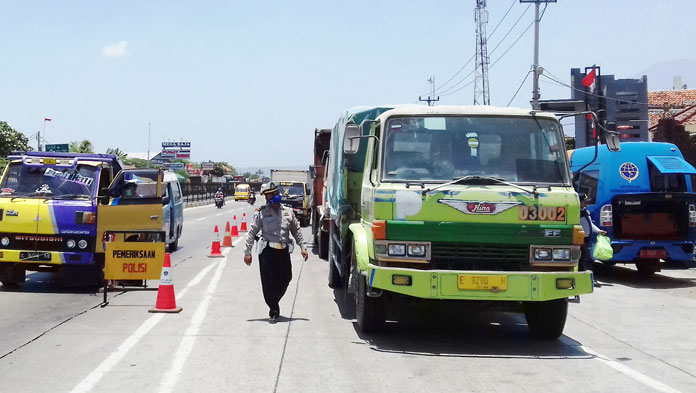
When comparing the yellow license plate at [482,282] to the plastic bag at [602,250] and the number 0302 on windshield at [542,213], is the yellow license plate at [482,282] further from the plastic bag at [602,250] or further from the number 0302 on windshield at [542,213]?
the plastic bag at [602,250]

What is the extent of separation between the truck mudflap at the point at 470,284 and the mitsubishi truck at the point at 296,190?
69.2ft

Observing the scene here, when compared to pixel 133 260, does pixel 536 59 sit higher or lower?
higher

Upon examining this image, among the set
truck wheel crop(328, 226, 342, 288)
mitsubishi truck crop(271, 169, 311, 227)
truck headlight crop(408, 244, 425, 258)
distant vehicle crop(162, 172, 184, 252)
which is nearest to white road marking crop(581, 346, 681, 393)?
truck headlight crop(408, 244, 425, 258)

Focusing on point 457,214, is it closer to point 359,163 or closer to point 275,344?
point 275,344

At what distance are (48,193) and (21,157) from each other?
91 centimetres

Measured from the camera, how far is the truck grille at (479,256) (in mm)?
7934

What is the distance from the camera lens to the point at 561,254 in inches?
313

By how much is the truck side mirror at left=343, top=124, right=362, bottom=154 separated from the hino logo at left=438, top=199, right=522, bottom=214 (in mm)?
1186

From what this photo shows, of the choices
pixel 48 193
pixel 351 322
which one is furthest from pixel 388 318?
pixel 48 193

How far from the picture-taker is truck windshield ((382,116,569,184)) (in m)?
8.29

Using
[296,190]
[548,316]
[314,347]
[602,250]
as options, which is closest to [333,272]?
[602,250]

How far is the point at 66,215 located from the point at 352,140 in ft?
19.9

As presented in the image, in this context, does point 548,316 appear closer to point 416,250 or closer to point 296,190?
point 416,250

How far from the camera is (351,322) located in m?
9.74
